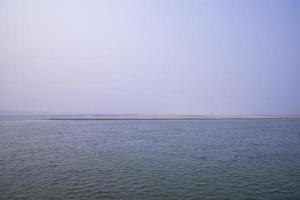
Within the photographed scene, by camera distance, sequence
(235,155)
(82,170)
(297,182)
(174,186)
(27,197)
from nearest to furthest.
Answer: (27,197), (174,186), (297,182), (82,170), (235,155)

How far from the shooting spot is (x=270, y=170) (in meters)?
21.3

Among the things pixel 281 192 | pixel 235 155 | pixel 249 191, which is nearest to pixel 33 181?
pixel 249 191

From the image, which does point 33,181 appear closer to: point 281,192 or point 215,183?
point 215,183

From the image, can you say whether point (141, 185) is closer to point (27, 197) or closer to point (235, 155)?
point (27, 197)

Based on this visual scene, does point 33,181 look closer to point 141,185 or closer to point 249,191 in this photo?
point 141,185

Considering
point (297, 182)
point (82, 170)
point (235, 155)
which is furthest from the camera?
point (235, 155)

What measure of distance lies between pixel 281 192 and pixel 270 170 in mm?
6150

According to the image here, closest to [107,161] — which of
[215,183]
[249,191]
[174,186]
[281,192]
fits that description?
[174,186]

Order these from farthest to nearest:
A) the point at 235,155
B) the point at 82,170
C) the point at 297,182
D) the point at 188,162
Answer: the point at 235,155 < the point at 188,162 < the point at 82,170 < the point at 297,182

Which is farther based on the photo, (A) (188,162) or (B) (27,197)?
(A) (188,162)

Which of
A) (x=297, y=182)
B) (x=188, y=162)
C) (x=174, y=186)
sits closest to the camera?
(x=174, y=186)

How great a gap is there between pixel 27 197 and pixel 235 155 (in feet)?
72.9

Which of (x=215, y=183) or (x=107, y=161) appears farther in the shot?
(x=107, y=161)

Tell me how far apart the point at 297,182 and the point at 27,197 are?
17908 mm
